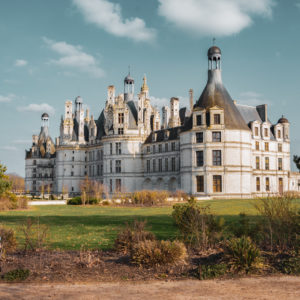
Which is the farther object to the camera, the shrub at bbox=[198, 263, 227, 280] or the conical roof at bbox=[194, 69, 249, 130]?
the conical roof at bbox=[194, 69, 249, 130]

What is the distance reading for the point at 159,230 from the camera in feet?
59.2

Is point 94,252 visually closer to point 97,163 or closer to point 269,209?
point 269,209

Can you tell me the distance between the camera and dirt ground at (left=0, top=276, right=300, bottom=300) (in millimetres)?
8781

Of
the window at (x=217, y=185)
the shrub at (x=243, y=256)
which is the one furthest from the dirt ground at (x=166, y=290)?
the window at (x=217, y=185)

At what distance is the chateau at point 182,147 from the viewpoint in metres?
51.4

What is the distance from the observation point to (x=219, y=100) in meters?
52.7

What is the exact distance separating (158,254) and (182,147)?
43.1 meters

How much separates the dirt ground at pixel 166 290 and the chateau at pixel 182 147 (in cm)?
4158

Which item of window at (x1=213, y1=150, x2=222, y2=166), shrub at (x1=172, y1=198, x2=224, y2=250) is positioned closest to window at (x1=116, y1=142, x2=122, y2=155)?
window at (x1=213, y1=150, x2=222, y2=166)

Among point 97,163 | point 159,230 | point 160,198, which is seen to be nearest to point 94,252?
point 159,230

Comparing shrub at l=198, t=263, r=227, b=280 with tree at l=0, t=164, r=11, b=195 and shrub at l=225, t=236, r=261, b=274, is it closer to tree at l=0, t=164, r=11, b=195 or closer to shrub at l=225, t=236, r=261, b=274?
shrub at l=225, t=236, r=261, b=274

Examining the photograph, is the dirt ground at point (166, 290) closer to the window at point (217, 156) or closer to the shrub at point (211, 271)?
the shrub at point (211, 271)

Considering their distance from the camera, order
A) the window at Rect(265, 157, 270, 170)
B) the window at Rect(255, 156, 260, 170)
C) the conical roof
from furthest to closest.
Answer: the window at Rect(265, 157, 270, 170) → the window at Rect(255, 156, 260, 170) → the conical roof

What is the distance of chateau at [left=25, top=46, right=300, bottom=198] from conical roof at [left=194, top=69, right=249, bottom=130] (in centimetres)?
13
